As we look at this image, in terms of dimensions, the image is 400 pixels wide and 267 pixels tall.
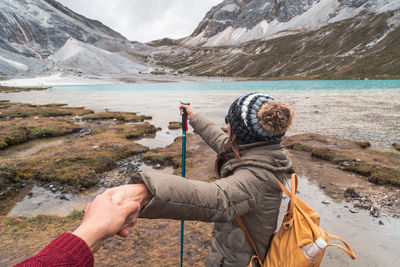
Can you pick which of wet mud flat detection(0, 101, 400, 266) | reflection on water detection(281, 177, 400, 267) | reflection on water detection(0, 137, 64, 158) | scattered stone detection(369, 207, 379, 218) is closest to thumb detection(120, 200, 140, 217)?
wet mud flat detection(0, 101, 400, 266)

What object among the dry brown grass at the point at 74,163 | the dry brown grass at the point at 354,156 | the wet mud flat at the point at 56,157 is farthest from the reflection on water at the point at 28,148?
the dry brown grass at the point at 354,156

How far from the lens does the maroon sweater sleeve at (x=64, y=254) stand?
1.37m

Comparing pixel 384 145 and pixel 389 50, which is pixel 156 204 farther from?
pixel 389 50

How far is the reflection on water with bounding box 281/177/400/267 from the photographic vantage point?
20.5 feet

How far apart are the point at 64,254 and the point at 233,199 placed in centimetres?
167

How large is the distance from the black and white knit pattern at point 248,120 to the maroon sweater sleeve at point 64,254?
230cm

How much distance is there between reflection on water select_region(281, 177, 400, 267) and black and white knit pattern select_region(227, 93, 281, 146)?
5.34 metres

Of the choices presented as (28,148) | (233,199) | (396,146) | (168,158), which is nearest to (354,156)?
(396,146)

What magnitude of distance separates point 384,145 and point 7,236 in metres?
23.0

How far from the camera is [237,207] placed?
257 cm

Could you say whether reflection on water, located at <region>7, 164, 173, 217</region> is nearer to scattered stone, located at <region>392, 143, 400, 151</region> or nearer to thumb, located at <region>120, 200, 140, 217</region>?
thumb, located at <region>120, 200, 140, 217</region>

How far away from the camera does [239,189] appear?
2.60 metres

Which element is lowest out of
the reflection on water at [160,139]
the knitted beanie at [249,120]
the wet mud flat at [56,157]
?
the reflection on water at [160,139]

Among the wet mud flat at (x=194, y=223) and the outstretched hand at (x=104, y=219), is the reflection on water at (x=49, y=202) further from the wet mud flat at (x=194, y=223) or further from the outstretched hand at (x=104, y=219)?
the outstretched hand at (x=104, y=219)
